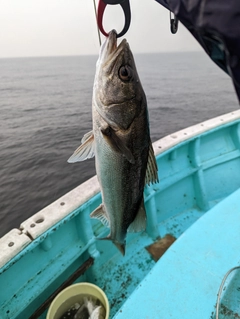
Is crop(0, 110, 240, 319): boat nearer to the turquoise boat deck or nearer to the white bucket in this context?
the turquoise boat deck

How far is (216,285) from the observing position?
2088 mm

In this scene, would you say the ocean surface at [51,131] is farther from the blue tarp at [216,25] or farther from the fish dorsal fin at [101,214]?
the blue tarp at [216,25]

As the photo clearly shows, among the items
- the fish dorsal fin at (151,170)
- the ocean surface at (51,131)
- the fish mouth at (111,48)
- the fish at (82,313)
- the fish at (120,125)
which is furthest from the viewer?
the ocean surface at (51,131)

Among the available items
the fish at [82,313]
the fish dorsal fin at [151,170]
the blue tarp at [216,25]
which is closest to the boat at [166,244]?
the blue tarp at [216,25]

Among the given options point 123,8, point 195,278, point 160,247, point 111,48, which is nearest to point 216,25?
point 123,8

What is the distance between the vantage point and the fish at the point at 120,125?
1.59 m

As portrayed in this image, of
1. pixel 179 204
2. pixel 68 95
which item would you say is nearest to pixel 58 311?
pixel 179 204

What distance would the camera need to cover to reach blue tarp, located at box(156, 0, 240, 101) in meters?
0.75

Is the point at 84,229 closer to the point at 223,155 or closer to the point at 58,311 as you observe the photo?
the point at 58,311

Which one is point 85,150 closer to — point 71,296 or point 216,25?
point 216,25

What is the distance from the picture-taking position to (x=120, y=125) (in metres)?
1.64

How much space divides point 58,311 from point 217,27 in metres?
3.16

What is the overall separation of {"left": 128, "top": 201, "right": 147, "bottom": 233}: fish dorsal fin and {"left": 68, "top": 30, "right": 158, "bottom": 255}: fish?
14 cm

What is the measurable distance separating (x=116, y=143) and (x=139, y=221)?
65cm
